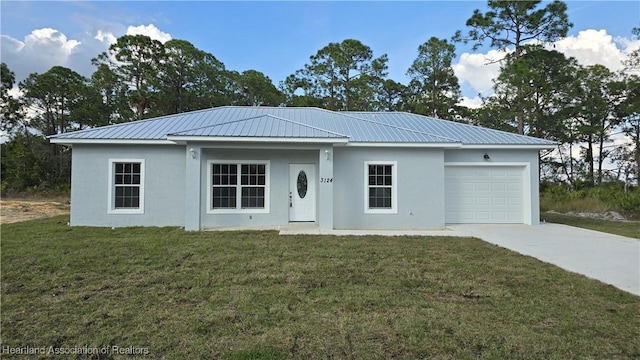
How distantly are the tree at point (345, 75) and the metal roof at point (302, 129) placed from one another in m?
12.0

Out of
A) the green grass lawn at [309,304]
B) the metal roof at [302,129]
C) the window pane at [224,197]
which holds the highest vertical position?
the metal roof at [302,129]

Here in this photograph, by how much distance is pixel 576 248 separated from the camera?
7.77 m

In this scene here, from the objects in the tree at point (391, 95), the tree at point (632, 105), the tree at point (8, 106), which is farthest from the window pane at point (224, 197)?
the tree at point (8, 106)

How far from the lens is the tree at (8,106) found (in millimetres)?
28141

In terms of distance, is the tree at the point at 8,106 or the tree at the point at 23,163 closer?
the tree at the point at 23,163

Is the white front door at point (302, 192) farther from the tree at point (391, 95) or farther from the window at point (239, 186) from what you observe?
the tree at point (391, 95)

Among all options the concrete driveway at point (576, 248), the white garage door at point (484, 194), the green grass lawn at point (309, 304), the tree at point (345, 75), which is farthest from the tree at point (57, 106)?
the concrete driveway at point (576, 248)

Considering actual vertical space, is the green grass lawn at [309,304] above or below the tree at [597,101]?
below

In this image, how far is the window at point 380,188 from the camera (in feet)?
36.1

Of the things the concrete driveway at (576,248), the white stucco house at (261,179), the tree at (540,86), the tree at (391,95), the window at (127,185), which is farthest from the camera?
the tree at (391,95)

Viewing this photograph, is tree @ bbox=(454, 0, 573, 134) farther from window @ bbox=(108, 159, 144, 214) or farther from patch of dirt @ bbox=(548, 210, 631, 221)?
window @ bbox=(108, 159, 144, 214)

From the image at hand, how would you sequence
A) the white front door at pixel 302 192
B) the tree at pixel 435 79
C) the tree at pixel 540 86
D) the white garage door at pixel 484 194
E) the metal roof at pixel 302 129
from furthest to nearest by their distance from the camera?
the tree at pixel 435 79 → the tree at pixel 540 86 → the white garage door at pixel 484 194 → the white front door at pixel 302 192 → the metal roof at pixel 302 129

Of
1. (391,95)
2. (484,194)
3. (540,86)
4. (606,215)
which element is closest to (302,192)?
(484,194)

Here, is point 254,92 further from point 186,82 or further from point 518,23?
point 518,23
